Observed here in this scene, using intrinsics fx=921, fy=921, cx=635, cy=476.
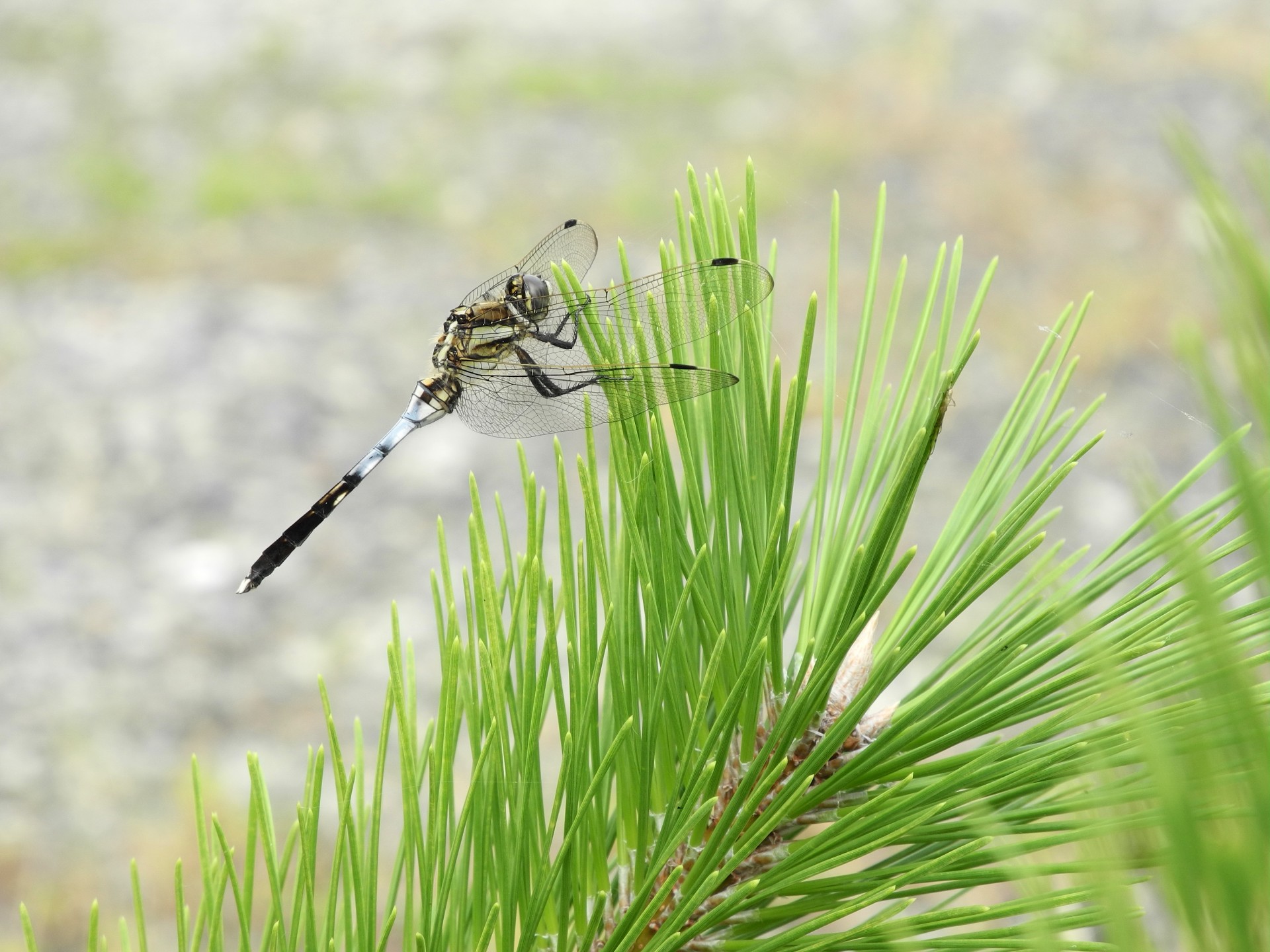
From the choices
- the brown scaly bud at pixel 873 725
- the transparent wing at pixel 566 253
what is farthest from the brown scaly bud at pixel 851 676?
the transparent wing at pixel 566 253

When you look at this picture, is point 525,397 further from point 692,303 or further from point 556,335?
point 692,303

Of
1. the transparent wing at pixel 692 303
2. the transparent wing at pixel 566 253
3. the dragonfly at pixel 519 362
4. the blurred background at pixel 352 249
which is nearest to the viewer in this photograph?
the transparent wing at pixel 692 303

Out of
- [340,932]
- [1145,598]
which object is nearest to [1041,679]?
[1145,598]

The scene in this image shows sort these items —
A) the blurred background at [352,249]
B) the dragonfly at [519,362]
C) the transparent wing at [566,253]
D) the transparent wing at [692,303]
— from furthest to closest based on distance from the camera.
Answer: the blurred background at [352,249] → the transparent wing at [566,253] → the dragonfly at [519,362] → the transparent wing at [692,303]

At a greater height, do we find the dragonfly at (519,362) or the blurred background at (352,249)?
the blurred background at (352,249)

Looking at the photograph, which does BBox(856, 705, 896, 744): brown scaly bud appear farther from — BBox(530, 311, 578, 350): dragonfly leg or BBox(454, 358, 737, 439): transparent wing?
BBox(530, 311, 578, 350): dragonfly leg

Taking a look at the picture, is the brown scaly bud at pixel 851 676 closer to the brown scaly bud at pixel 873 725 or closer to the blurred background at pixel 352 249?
the brown scaly bud at pixel 873 725

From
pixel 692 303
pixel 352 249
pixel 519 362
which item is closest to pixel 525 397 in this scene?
pixel 519 362
